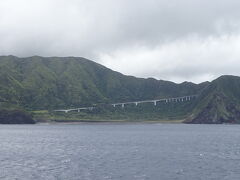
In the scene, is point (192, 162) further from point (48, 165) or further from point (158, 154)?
point (48, 165)

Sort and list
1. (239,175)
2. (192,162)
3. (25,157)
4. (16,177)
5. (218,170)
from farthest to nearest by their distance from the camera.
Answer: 1. (25,157)
2. (192,162)
3. (218,170)
4. (239,175)
5. (16,177)

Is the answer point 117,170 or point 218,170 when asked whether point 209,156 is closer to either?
point 218,170

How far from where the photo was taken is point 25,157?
129 metres

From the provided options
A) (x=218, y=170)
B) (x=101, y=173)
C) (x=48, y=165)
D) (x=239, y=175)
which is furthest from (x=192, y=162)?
(x=48, y=165)

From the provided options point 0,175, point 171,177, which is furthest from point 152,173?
point 0,175

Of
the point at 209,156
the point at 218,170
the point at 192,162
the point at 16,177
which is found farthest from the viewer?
the point at 209,156

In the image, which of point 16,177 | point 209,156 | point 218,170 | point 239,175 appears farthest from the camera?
point 209,156

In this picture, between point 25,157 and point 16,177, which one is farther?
point 25,157

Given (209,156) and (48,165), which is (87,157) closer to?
(48,165)

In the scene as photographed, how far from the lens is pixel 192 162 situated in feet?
398

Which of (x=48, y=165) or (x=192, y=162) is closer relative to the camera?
(x=48, y=165)

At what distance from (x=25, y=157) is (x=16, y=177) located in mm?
38426

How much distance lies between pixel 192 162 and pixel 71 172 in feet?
133

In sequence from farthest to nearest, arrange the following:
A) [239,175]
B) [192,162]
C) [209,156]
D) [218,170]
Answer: [209,156], [192,162], [218,170], [239,175]
